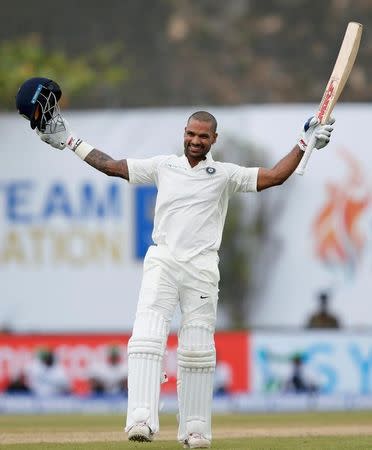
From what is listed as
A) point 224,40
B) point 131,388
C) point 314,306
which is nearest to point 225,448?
point 131,388

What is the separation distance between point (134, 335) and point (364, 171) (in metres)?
12.6

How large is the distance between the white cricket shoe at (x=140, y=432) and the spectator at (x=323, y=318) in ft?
36.7

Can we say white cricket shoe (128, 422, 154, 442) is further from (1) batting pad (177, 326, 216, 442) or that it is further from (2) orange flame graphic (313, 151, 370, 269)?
(2) orange flame graphic (313, 151, 370, 269)

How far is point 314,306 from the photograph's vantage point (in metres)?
20.8

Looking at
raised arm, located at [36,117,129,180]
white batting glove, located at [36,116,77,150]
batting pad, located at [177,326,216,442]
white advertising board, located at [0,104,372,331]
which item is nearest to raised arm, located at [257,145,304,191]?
raised arm, located at [36,117,129,180]

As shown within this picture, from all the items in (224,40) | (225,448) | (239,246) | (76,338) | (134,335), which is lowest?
(225,448)

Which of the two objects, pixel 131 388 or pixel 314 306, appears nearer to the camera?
pixel 131 388

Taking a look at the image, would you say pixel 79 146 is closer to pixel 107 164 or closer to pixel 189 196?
pixel 107 164

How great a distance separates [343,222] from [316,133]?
12.1m

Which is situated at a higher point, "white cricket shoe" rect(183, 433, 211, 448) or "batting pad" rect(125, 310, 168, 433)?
"batting pad" rect(125, 310, 168, 433)

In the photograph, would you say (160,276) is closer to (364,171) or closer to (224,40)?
(364,171)

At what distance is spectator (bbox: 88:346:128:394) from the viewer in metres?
18.0

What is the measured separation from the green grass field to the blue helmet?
6.38ft

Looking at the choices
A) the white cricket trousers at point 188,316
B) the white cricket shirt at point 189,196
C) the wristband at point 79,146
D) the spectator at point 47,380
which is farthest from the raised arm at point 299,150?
the spectator at point 47,380
